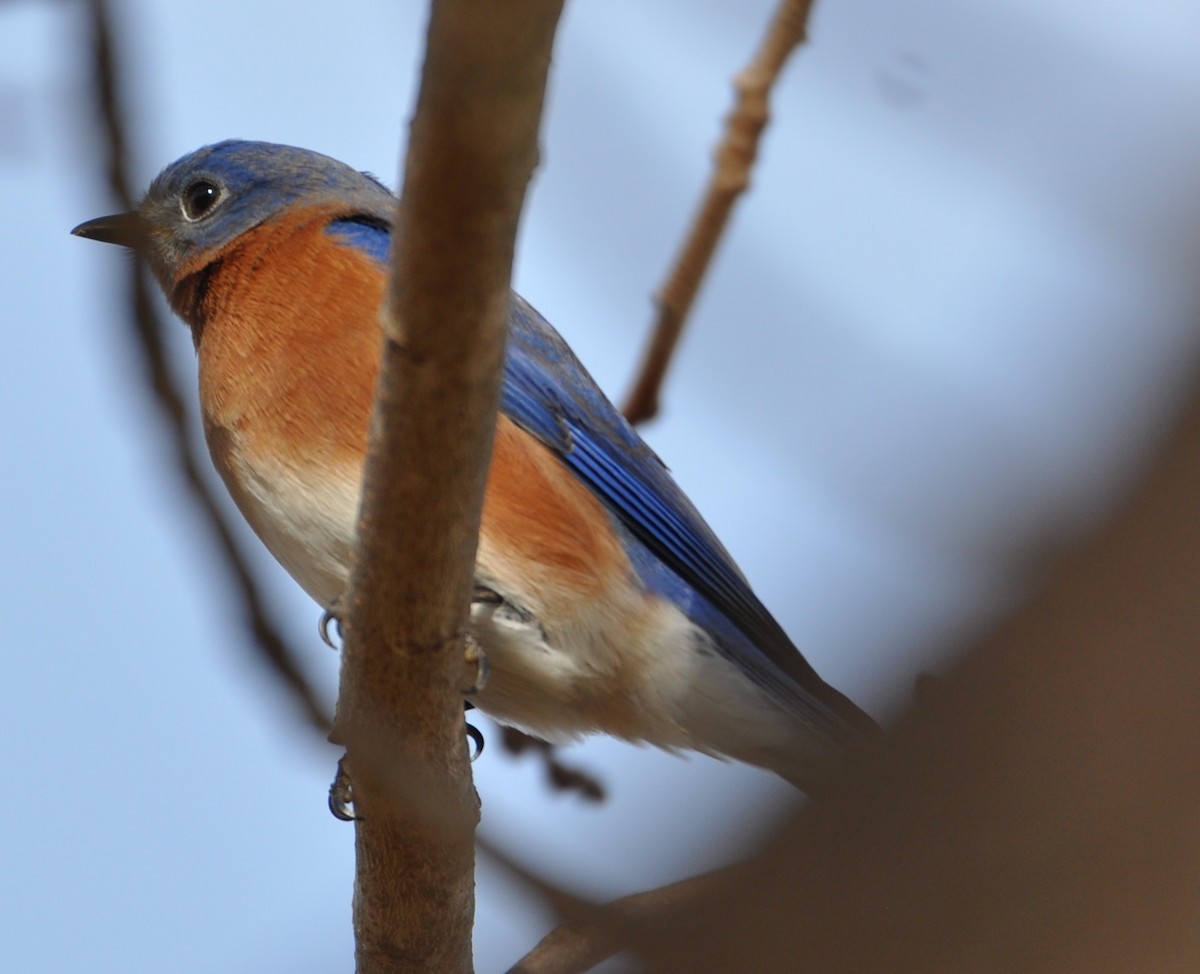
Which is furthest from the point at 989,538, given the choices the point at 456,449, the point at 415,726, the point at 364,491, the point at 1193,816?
the point at 415,726

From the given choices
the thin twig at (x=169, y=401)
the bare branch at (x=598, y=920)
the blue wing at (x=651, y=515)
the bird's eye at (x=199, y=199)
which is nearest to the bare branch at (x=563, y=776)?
the blue wing at (x=651, y=515)

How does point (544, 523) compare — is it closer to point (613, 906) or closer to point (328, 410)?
point (328, 410)

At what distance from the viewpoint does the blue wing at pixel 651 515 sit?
460cm

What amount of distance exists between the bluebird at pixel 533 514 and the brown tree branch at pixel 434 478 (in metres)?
0.93

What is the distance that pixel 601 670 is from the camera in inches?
168

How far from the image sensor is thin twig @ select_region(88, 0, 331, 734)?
2.64 metres

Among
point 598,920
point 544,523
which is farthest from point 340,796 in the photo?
point 598,920

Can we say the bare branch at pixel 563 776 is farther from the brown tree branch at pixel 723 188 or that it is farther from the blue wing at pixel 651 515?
the brown tree branch at pixel 723 188

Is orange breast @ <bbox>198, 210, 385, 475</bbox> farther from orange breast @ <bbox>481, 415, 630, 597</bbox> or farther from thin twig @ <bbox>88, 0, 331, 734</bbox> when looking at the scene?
thin twig @ <bbox>88, 0, 331, 734</bbox>

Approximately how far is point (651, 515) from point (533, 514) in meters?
0.61

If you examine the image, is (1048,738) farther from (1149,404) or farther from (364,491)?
(364,491)

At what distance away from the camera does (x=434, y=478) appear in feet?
8.65

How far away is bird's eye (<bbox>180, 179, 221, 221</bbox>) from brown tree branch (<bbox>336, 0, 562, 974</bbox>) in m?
2.94

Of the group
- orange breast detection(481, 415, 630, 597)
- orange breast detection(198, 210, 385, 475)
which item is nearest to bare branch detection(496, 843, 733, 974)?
orange breast detection(481, 415, 630, 597)
